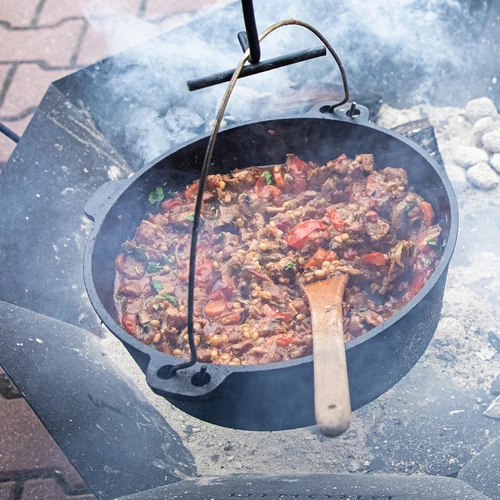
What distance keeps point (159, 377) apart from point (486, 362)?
1.97 meters

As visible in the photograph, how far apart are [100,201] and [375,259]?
1.43 m

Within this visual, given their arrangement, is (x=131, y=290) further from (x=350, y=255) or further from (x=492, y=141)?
(x=492, y=141)

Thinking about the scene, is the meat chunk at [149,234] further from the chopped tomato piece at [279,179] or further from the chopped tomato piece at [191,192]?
the chopped tomato piece at [279,179]

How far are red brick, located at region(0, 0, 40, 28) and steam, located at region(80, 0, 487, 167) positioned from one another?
105 inches

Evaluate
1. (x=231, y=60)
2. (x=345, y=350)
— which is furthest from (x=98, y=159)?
(x=345, y=350)

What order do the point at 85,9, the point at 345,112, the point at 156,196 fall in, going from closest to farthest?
the point at 345,112, the point at 156,196, the point at 85,9

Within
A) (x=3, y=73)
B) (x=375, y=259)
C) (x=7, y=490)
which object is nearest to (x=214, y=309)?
(x=375, y=259)

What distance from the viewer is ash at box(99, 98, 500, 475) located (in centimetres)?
268

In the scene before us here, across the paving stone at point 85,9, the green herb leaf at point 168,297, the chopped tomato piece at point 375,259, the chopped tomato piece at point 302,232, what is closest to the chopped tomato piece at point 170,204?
the green herb leaf at point 168,297

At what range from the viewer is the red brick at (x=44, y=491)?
2.99 metres

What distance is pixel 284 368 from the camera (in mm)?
1974

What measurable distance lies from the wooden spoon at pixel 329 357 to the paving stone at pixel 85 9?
456cm

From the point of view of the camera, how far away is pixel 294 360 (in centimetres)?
200

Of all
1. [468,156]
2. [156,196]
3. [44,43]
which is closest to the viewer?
[156,196]
